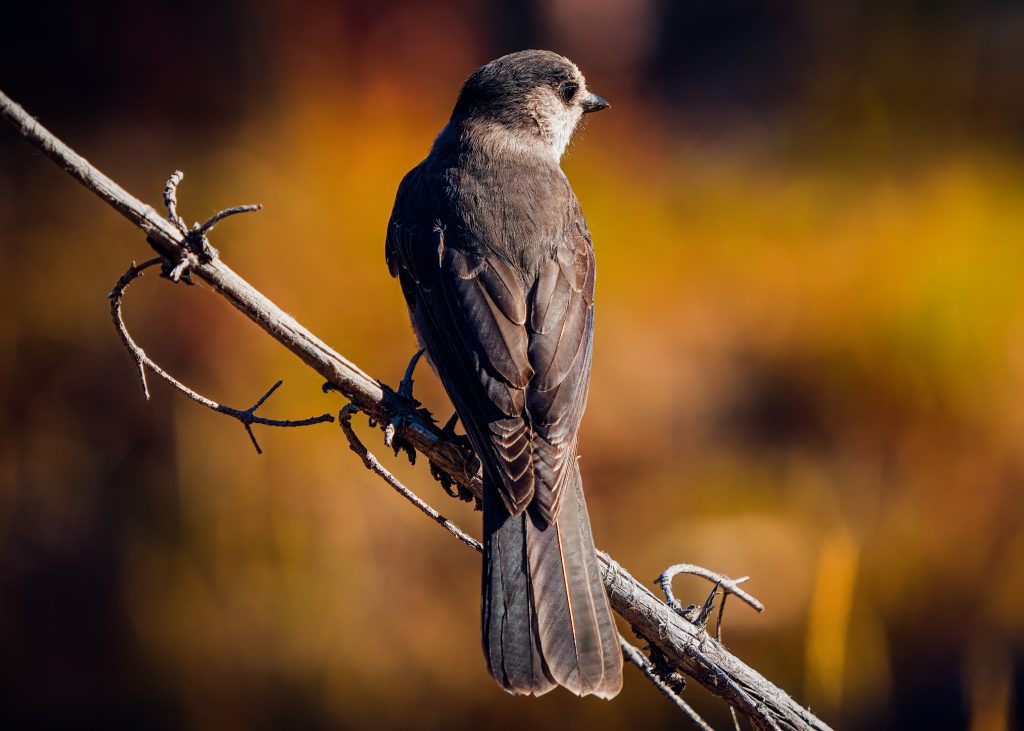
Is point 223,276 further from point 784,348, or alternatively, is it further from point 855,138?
point 855,138

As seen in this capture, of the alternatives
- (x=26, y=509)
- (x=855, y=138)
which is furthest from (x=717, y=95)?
(x=26, y=509)

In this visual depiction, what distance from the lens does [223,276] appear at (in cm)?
239

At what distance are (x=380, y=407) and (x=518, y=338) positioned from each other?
431 mm

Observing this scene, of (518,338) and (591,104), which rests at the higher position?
(591,104)

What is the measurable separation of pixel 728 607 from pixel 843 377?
4.28 ft

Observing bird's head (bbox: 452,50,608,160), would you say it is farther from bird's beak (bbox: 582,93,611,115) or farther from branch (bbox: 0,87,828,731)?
branch (bbox: 0,87,828,731)

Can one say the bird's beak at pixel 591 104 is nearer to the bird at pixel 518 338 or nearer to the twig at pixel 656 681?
the bird at pixel 518 338

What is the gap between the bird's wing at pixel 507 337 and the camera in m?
2.71

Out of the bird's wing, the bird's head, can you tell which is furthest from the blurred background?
the bird's wing

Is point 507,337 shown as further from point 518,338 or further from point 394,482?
point 394,482

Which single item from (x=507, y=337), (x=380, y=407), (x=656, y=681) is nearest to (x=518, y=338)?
(x=507, y=337)

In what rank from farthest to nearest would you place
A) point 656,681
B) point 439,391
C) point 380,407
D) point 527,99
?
point 439,391 < point 527,99 < point 380,407 < point 656,681

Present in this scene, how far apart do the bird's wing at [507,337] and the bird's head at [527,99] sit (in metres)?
0.51

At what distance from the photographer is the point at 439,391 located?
5441 millimetres
